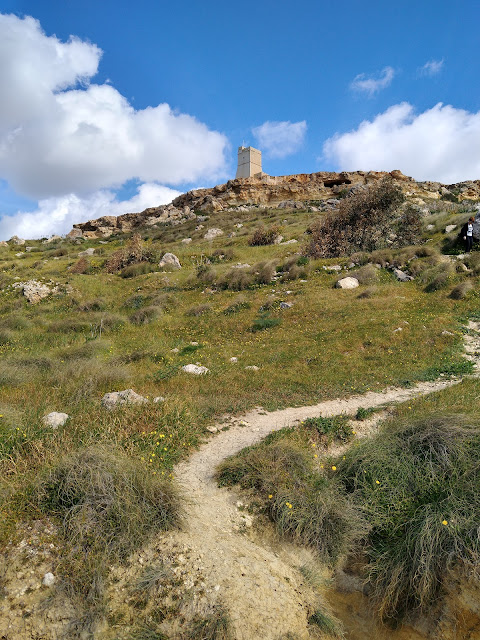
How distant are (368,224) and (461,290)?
10.5 metres

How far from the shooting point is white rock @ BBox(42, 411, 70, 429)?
603cm

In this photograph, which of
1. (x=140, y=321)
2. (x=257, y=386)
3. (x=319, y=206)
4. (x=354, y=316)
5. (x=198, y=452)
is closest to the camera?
(x=198, y=452)

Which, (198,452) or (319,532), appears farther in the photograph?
(198,452)

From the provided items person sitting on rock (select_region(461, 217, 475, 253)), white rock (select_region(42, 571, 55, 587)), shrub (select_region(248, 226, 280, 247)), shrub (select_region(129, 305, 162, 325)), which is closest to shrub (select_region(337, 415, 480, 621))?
white rock (select_region(42, 571, 55, 587))

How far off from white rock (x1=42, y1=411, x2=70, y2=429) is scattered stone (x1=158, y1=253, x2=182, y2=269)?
18964 millimetres

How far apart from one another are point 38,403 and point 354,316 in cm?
1059

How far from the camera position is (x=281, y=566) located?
13.5ft

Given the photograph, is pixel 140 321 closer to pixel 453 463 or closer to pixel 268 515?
pixel 268 515

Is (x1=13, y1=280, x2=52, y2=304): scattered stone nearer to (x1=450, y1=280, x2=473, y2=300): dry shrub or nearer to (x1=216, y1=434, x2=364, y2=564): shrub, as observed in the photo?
(x1=216, y1=434, x2=364, y2=564): shrub

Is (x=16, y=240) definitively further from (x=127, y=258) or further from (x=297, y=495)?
(x=297, y=495)

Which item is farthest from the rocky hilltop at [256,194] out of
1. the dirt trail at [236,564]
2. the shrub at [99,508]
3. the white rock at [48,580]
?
the white rock at [48,580]

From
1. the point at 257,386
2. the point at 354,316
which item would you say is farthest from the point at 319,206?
the point at 257,386

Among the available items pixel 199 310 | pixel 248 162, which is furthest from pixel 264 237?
pixel 248 162

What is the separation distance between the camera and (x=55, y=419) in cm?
625
